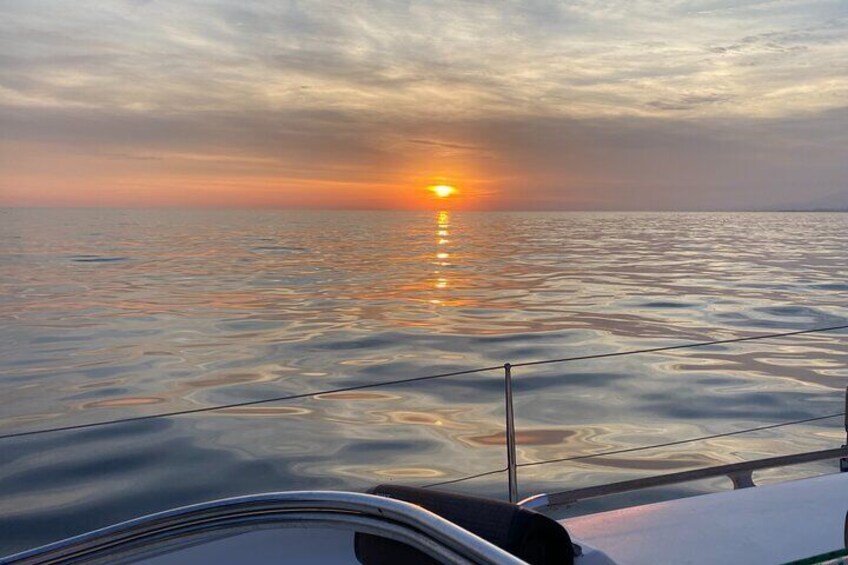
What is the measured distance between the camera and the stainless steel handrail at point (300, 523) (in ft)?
5.37

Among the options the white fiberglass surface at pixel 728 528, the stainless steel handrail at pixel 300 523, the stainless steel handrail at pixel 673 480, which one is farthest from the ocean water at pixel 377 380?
the stainless steel handrail at pixel 300 523

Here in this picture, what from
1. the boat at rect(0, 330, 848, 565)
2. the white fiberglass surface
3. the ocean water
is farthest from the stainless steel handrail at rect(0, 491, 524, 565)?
the ocean water

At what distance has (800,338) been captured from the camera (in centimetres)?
1331

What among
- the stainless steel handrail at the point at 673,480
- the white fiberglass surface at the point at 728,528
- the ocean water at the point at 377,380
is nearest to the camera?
the white fiberglass surface at the point at 728,528

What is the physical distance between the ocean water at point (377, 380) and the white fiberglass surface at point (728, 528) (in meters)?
3.17

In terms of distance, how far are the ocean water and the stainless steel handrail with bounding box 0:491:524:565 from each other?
4104mm

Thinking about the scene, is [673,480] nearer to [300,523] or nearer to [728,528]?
[728,528]

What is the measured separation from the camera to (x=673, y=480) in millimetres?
3316

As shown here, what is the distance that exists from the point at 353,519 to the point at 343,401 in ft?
25.1

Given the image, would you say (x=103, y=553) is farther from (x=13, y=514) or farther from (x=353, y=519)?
(x=13, y=514)

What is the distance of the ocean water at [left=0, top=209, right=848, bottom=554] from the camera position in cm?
680

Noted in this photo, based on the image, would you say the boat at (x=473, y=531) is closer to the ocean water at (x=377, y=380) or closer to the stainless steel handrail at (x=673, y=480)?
the stainless steel handrail at (x=673, y=480)

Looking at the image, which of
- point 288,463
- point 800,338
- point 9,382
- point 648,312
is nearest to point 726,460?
point 288,463

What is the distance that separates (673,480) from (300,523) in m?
2.00
